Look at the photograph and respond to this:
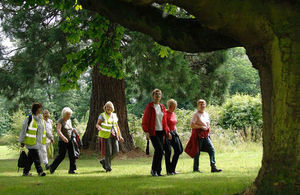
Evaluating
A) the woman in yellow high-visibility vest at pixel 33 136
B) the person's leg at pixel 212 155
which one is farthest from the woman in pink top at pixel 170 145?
the woman in yellow high-visibility vest at pixel 33 136

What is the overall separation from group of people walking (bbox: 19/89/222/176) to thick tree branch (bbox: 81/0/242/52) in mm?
2649

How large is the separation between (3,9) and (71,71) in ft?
34.6

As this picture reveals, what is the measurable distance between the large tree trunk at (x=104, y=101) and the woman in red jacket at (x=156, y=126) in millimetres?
7832

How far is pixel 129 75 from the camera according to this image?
810 inches

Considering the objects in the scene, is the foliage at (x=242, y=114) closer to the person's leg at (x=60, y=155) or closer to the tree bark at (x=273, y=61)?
the person's leg at (x=60, y=155)

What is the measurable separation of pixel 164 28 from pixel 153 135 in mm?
3133

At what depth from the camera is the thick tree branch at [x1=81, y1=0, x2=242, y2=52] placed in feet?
23.0

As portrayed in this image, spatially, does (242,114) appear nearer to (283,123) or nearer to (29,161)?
(29,161)

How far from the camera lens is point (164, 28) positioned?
7.06 metres

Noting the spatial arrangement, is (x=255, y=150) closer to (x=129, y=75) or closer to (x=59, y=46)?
(x=129, y=75)

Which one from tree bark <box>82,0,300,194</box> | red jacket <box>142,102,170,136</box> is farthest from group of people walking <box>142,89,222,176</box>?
tree bark <box>82,0,300,194</box>

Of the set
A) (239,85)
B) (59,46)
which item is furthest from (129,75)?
(239,85)

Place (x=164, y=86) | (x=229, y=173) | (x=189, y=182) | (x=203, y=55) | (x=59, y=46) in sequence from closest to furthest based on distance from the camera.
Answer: (x=189, y=182)
(x=229, y=173)
(x=59, y=46)
(x=164, y=86)
(x=203, y=55)

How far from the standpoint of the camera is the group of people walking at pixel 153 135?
9594 mm
